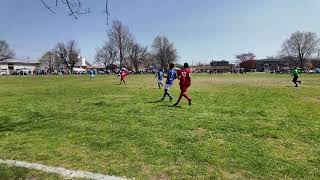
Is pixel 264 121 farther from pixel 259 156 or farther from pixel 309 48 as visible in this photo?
pixel 309 48

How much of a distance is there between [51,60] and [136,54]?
51.9 metres

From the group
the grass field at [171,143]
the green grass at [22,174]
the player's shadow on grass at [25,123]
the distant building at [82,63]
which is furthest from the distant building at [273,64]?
the green grass at [22,174]

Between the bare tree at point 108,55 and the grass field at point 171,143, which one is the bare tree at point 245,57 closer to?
the bare tree at point 108,55

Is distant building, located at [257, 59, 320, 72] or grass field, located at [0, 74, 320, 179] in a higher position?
distant building, located at [257, 59, 320, 72]

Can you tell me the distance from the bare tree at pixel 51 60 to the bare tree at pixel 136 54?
41243 mm

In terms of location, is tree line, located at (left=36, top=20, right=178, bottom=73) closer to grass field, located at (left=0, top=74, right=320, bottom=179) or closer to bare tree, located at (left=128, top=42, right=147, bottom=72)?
bare tree, located at (left=128, top=42, right=147, bottom=72)

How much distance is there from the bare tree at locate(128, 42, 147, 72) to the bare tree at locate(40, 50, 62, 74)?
135 feet

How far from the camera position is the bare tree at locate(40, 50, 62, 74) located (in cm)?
16325

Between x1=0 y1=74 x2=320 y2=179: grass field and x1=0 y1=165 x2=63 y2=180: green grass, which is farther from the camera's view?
x1=0 y1=74 x2=320 y2=179: grass field

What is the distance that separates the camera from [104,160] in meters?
8.18

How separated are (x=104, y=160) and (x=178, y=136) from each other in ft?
8.91

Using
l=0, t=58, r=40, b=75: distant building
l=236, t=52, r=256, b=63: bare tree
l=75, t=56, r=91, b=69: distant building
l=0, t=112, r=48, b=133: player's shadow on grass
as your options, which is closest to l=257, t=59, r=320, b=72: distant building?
l=236, t=52, r=256, b=63: bare tree

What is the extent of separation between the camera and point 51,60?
168 metres

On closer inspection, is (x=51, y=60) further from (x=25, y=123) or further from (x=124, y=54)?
(x=25, y=123)
